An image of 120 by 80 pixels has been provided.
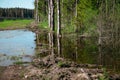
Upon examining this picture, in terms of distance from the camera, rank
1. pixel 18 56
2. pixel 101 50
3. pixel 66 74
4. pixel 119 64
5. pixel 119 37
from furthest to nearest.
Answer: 1. pixel 119 37
2. pixel 101 50
3. pixel 18 56
4. pixel 119 64
5. pixel 66 74

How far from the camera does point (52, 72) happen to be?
49.3 ft

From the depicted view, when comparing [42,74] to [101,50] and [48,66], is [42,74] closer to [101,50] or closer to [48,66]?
[48,66]

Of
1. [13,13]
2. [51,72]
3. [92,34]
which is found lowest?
[51,72]

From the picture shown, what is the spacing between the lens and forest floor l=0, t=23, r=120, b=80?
544 inches

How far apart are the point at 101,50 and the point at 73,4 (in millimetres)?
27409

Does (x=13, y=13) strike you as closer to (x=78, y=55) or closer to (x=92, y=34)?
(x=92, y=34)

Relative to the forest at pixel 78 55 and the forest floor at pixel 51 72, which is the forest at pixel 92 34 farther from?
the forest floor at pixel 51 72

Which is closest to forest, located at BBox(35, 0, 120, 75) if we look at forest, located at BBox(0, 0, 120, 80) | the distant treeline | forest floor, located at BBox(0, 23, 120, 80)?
forest, located at BBox(0, 0, 120, 80)

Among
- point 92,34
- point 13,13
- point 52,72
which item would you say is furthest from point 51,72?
point 13,13

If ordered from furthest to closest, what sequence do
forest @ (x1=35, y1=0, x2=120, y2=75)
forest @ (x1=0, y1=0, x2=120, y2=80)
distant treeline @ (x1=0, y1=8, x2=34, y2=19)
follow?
distant treeline @ (x1=0, y1=8, x2=34, y2=19), forest @ (x1=35, y1=0, x2=120, y2=75), forest @ (x1=0, y1=0, x2=120, y2=80)

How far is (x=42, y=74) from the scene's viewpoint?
14.8 metres

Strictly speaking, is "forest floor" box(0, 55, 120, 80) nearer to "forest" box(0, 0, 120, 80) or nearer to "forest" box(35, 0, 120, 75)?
"forest" box(0, 0, 120, 80)

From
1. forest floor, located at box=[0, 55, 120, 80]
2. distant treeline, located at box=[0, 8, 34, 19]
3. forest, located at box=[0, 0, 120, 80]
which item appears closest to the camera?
forest floor, located at box=[0, 55, 120, 80]

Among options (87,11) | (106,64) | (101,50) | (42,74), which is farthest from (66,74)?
(87,11)
